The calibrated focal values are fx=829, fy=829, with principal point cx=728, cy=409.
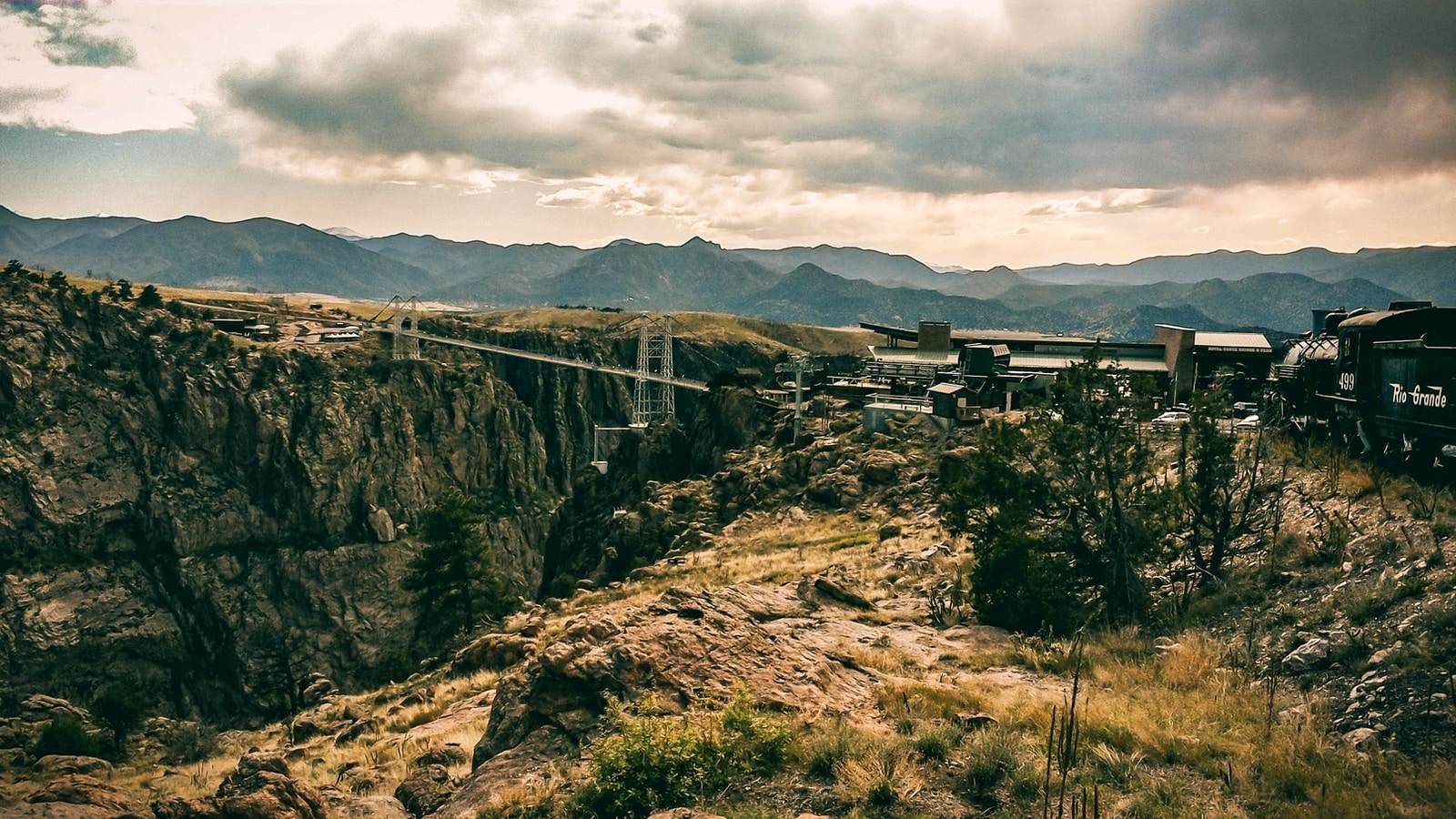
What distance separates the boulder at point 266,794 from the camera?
28.3ft

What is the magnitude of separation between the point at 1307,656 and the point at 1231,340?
1901 inches

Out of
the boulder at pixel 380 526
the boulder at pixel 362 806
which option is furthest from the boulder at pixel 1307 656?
the boulder at pixel 380 526

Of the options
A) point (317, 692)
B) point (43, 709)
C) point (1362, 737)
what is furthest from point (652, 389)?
point (1362, 737)

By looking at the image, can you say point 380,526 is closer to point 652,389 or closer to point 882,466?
point 652,389

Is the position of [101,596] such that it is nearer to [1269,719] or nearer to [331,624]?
[331,624]

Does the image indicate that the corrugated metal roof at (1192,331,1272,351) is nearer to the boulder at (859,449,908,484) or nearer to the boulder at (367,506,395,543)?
the boulder at (859,449,908,484)

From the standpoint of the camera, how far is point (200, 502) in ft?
253

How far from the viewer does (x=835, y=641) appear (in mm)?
14016

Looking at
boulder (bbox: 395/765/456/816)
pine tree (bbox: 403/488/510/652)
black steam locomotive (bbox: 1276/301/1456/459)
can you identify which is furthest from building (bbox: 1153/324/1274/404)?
boulder (bbox: 395/765/456/816)

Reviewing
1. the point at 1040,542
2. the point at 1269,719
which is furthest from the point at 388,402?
the point at 1269,719

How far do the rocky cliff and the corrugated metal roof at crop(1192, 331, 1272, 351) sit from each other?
39.7 m

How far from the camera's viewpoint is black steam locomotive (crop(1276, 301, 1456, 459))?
561 inches

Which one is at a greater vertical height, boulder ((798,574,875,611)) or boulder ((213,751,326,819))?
boulder ((213,751,326,819))

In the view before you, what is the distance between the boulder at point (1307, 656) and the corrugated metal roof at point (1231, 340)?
43.5m
